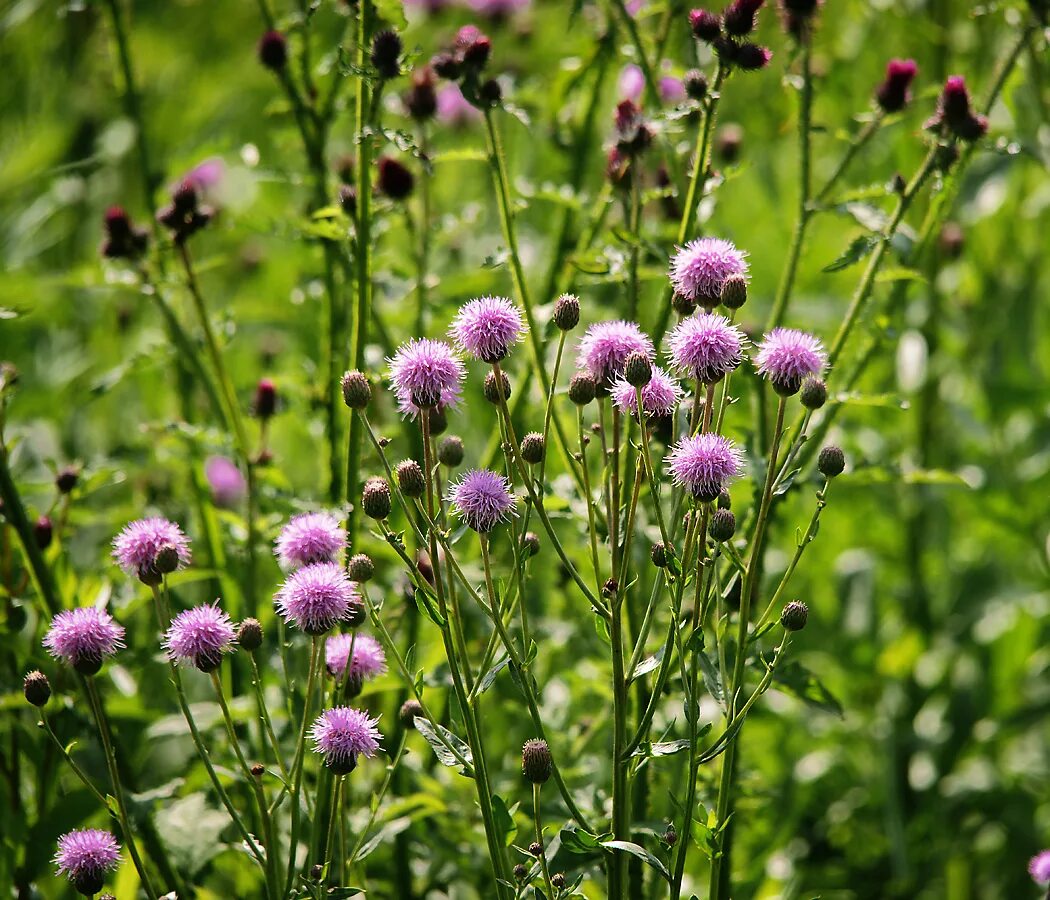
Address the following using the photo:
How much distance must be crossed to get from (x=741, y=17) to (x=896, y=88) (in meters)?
0.42

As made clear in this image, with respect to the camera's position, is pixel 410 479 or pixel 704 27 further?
pixel 704 27

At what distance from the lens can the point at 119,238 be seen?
2381 mm

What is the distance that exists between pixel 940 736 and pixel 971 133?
1.72 m

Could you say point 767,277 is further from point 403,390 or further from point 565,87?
point 403,390

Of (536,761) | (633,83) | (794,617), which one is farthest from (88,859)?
(633,83)

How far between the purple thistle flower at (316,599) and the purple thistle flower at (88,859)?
372 mm

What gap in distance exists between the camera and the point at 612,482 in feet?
5.06

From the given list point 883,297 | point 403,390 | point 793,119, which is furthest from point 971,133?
point 403,390

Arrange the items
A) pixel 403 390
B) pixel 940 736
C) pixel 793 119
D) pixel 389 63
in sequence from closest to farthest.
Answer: pixel 403 390 < pixel 389 63 < pixel 793 119 < pixel 940 736

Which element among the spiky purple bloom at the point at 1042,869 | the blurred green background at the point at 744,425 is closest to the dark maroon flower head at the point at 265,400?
the blurred green background at the point at 744,425

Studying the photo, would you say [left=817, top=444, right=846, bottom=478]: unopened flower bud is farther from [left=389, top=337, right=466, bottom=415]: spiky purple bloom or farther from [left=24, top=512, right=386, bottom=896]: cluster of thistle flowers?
[left=24, top=512, right=386, bottom=896]: cluster of thistle flowers

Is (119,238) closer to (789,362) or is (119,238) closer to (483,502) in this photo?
(483,502)

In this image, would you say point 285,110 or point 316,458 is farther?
point 316,458

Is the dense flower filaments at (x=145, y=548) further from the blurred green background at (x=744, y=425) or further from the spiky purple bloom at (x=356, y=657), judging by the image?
the blurred green background at (x=744, y=425)
